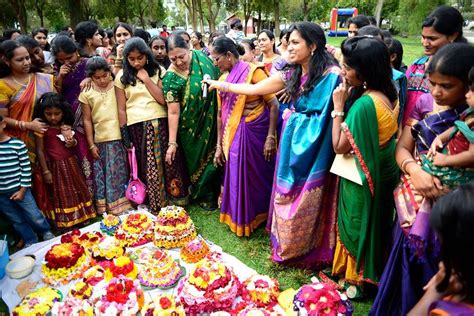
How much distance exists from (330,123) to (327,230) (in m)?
0.91

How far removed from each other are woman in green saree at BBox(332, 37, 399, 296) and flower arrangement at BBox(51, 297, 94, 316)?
1.85 m

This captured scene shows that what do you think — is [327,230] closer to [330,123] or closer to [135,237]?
[330,123]

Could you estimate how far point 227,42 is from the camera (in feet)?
11.0

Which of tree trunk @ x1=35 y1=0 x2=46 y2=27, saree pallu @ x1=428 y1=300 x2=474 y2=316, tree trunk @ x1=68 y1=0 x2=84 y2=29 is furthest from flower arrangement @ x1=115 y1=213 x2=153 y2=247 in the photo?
tree trunk @ x1=35 y1=0 x2=46 y2=27

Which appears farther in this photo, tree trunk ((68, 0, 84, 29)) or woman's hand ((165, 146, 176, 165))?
Answer: tree trunk ((68, 0, 84, 29))

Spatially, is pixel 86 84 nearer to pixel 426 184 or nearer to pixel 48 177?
pixel 48 177

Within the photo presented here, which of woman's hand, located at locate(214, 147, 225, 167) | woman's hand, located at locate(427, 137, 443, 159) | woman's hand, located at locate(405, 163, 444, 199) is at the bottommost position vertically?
woman's hand, located at locate(214, 147, 225, 167)

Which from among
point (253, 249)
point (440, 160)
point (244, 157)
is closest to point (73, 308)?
point (253, 249)

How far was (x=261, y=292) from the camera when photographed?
256 centimetres

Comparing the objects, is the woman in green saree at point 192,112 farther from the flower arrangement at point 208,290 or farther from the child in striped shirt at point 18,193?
the flower arrangement at point 208,290

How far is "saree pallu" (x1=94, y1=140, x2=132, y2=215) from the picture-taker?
3854 millimetres

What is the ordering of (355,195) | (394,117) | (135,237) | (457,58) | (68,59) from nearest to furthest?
(457,58)
(394,117)
(355,195)
(135,237)
(68,59)

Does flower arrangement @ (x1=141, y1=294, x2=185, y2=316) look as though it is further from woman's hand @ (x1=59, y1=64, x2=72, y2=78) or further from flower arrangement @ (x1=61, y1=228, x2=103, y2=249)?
woman's hand @ (x1=59, y1=64, x2=72, y2=78)

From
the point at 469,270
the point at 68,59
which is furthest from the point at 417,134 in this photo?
the point at 68,59
